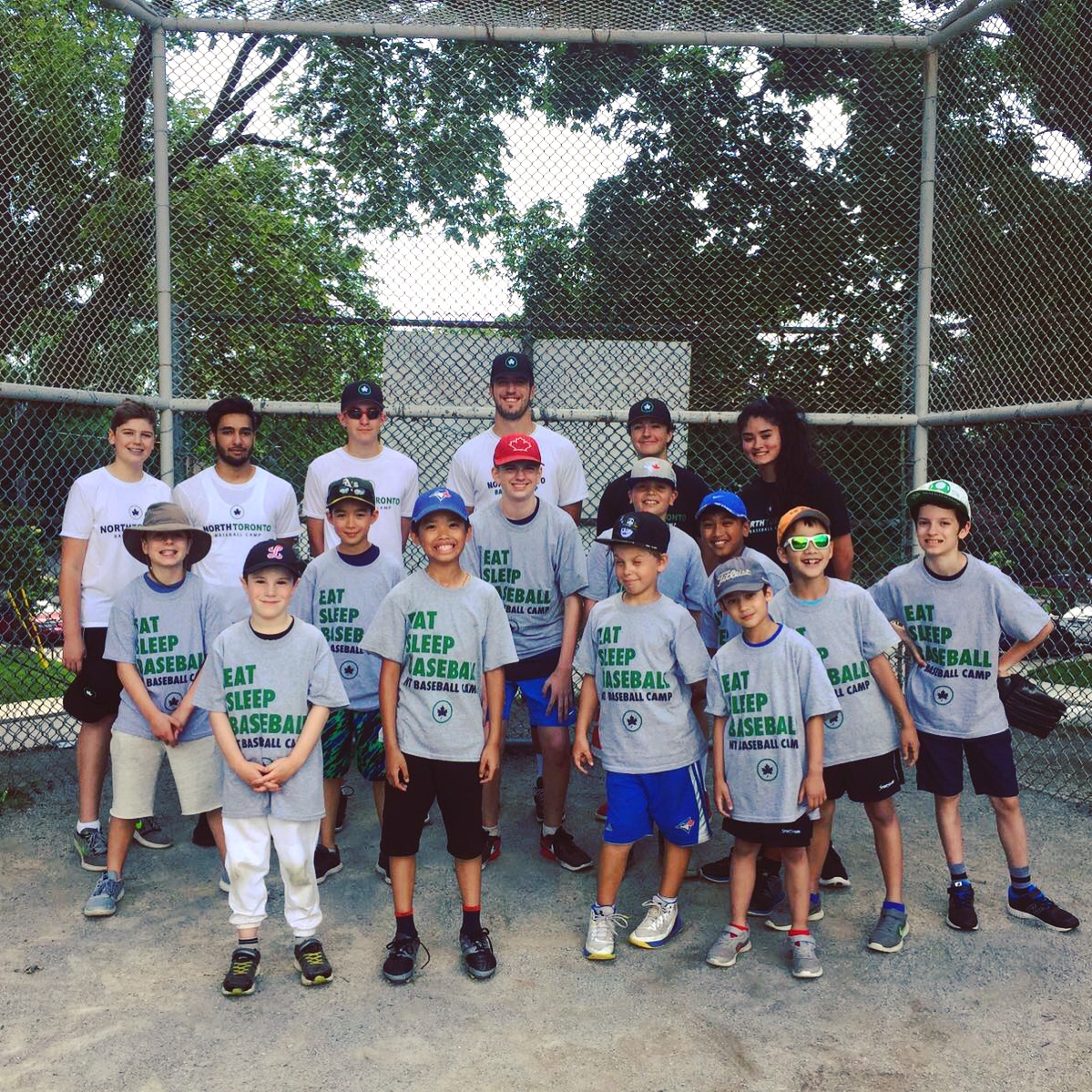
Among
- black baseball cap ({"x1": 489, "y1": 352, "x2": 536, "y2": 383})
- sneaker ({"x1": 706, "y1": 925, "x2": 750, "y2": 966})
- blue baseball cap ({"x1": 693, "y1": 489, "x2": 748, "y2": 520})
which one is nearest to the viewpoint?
sneaker ({"x1": 706, "y1": 925, "x2": 750, "y2": 966})

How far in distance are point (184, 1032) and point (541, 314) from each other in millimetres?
4061

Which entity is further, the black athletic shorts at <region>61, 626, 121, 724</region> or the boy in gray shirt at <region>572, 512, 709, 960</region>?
the black athletic shorts at <region>61, 626, 121, 724</region>

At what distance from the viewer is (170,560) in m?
3.70

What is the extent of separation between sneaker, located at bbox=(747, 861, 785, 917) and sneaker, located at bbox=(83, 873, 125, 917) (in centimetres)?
93

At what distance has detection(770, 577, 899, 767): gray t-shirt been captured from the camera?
3.52 m

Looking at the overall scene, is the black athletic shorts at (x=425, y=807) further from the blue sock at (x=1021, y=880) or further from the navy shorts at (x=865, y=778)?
the blue sock at (x=1021, y=880)

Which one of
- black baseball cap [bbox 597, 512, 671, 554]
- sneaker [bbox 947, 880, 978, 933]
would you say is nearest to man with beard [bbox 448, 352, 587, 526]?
black baseball cap [bbox 597, 512, 671, 554]

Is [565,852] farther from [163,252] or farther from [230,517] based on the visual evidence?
[163,252]

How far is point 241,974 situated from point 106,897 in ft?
2.88

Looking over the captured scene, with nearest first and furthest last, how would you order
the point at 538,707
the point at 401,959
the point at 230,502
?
the point at 401,959 < the point at 538,707 < the point at 230,502

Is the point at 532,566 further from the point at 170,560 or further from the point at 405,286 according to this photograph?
the point at 405,286

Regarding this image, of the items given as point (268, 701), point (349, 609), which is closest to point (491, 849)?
point (349, 609)

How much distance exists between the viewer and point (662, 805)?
3.50 m

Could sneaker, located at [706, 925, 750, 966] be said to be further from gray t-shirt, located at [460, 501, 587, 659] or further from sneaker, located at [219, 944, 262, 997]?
sneaker, located at [219, 944, 262, 997]
